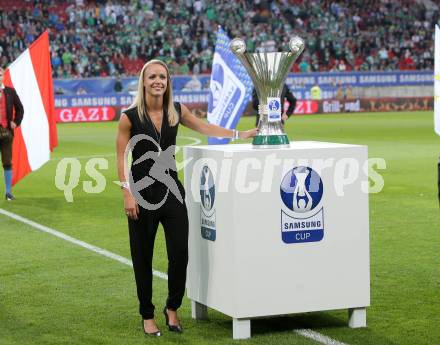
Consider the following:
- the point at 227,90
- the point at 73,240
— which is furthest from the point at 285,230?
the point at 227,90

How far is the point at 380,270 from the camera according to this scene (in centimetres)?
877

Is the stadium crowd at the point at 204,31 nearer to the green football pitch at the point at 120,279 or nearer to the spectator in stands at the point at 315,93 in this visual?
the spectator in stands at the point at 315,93

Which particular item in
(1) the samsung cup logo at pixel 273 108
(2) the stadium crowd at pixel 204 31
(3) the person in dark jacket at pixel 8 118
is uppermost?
(2) the stadium crowd at pixel 204 31

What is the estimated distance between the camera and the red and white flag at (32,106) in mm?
15391

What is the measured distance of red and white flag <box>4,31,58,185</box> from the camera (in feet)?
50.5

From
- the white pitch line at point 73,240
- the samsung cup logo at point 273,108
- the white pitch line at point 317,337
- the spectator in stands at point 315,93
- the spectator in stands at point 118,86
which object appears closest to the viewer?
the white pitch line at point 317,337

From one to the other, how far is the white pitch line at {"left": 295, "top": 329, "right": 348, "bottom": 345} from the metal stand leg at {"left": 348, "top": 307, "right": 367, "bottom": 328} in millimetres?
295

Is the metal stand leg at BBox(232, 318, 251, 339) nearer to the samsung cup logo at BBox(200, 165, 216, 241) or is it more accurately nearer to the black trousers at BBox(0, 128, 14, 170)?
the samsung cup logo at BBox(200, 165, 216, 241)

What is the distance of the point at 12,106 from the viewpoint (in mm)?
14188

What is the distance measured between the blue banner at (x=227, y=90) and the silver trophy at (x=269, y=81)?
9.37 m

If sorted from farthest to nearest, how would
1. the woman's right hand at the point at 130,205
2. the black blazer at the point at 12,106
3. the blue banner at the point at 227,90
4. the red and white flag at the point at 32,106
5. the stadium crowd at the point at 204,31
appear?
the stadium crowd at the point at 204,31, the blue banner at the point at 227,90, the red and white flag at the point at 32,106, the black blazer at the point at 12,106, the woman's right hand at the point at 130,205

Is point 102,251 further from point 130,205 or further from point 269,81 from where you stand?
point 269,81

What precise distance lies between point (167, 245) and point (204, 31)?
39.1m

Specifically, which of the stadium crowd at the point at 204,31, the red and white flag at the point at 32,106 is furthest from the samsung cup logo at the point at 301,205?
the stadium crowd at the point at 204,31
